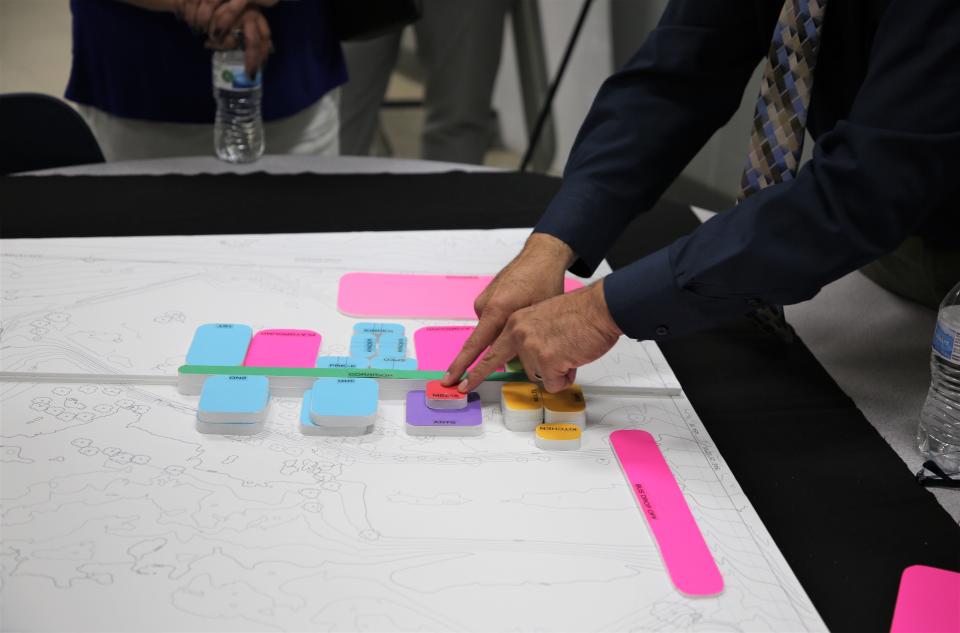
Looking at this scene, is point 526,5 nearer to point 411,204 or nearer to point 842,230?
point 411,204

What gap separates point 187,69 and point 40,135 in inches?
12.2

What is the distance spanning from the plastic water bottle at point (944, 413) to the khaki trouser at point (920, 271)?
0.22 m

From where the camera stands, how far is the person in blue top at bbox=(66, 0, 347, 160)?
174 centimetres

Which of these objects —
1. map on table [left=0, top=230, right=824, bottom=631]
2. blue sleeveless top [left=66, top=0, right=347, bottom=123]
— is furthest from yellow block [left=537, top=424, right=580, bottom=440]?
blue sleeveless top [left=66, top=0, right=347, bottom=123]

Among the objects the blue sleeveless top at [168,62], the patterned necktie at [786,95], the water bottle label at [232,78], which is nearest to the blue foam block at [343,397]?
the patterned necktie at [786,95]

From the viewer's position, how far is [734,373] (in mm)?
1289

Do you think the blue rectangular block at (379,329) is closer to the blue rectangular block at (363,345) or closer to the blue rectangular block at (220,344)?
the blue rectangular block at (363,345)

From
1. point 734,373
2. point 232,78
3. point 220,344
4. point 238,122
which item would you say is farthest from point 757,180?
point 238,122

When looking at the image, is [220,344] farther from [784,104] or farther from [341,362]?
[784,104]

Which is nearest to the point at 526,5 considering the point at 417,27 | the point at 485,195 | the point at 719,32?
the point at 417,27

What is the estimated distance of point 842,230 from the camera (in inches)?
39.8

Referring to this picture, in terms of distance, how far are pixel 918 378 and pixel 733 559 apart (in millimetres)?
552

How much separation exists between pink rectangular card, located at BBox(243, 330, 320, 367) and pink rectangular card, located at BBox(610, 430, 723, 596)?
0.41 m

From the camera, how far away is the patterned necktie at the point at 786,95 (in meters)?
1.24
